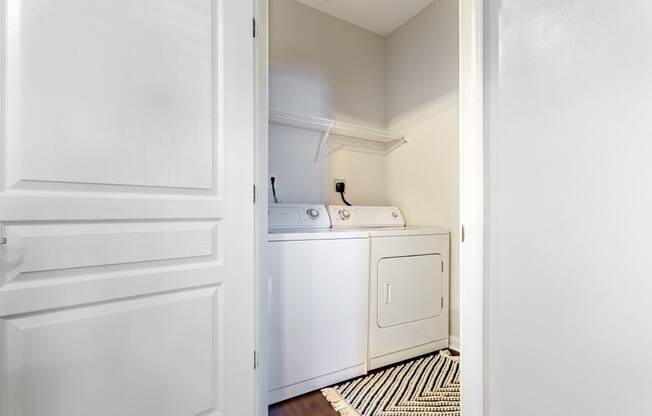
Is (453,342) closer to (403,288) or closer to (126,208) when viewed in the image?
(403,288)

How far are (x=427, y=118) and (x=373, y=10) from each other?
3.53 feet

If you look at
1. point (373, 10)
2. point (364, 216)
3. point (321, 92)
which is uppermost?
point (373, 10)

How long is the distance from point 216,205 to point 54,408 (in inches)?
29.8

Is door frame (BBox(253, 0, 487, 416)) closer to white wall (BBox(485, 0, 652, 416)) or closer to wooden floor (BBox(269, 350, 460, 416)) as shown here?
white wall (BBox(485, 0, 652, 416))

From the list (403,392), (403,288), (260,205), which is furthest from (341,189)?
(403,392)

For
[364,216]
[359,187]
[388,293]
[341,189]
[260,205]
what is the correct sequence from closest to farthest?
1. [260,205]
2. [388,293]
3. [364,216]
4. [341,189]
5. [359,187]

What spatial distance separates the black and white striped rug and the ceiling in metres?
2.82

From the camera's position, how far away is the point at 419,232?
2.02 meters

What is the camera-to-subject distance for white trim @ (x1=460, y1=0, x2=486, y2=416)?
1.03 m

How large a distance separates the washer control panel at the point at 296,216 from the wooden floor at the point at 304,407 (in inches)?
38.2

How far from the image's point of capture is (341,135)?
258 cm

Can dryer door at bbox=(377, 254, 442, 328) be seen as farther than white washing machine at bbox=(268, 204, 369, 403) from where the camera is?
Yes

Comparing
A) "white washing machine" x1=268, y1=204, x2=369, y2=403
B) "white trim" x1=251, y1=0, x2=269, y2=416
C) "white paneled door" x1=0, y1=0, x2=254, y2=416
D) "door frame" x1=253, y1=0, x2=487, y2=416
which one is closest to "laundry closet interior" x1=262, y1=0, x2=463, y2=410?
"white washing machine" x1=268, y1=204, x2=369, y2=403

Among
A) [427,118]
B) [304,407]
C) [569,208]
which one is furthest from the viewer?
[427,118]
